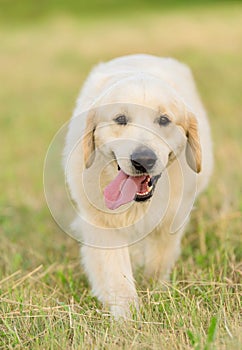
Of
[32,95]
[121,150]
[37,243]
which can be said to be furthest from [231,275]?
[32,95]

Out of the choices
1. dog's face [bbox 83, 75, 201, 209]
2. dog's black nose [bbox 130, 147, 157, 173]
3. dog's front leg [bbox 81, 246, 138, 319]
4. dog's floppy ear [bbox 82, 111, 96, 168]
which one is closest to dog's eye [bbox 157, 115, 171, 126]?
dog's face [bbox 83, 75, 201, 209]

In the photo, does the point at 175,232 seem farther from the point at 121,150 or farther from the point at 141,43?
the point at 141,43

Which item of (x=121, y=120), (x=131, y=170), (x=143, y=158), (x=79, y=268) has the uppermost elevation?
(x=121, y=120)

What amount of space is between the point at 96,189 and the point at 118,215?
0.21 meters

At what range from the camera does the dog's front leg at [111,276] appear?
390cm

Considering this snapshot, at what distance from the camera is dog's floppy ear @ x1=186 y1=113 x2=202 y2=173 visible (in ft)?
13.2

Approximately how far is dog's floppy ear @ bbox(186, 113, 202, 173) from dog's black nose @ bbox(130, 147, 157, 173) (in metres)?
0.58

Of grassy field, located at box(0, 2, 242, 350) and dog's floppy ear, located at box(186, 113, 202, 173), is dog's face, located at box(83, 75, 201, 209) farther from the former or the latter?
grassy field, located at box(0, 2, 242, 350)

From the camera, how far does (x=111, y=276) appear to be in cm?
407

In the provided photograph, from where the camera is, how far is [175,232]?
14.6 ft

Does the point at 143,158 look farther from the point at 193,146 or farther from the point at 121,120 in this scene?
the point at 193,146

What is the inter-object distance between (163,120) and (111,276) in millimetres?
1045

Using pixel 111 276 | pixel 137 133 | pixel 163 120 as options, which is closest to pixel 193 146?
pixel 163 120

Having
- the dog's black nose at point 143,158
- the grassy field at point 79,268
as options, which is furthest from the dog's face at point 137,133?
the grassy field at point 79,268
